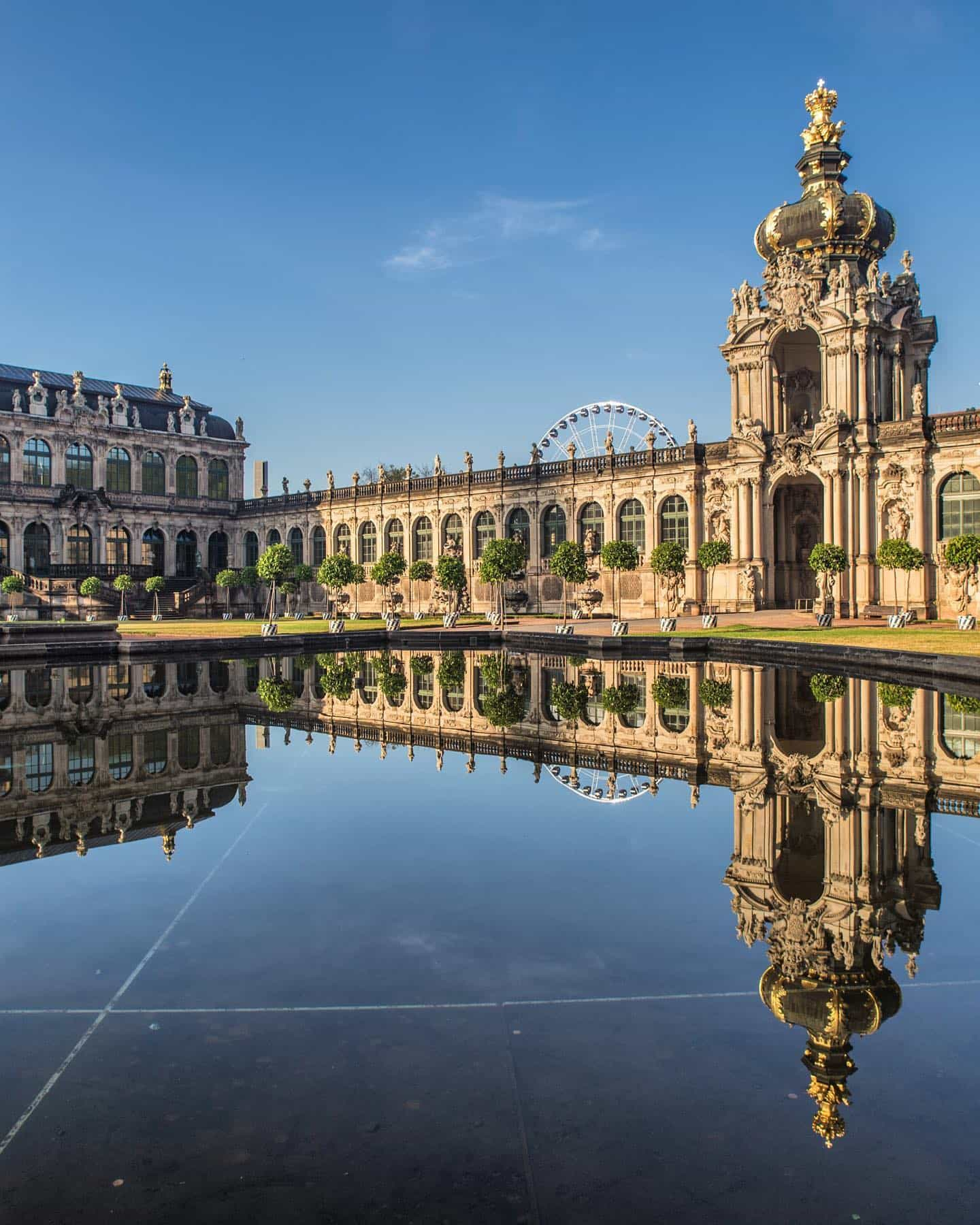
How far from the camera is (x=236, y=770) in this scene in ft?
39.4

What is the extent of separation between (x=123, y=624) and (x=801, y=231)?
42.8 m

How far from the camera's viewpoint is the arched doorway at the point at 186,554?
81188mm

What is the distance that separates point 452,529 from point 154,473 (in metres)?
27.9

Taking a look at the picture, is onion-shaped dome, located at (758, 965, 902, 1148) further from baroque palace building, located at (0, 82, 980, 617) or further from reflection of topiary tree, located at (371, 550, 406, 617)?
reflection of topiary tree, located at (371, 550, 406, 617)

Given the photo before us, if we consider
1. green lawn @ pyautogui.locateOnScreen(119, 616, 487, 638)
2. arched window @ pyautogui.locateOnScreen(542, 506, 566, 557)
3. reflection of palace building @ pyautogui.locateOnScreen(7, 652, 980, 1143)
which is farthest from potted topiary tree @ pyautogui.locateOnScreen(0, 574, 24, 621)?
reflection of palace building @ pyautogui.locateOnScreen(7, 652, 980, 1143)

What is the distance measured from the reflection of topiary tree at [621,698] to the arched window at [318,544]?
58.6m

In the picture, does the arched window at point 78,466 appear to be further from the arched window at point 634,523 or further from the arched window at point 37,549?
the arched window at point 634,523

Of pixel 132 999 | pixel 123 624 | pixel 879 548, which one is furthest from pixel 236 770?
pixel 123 624

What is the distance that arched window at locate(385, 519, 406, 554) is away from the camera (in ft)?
235

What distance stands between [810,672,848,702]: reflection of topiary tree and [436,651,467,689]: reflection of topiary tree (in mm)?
7590

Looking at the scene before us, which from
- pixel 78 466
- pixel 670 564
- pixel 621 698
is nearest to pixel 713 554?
pixel 670 564

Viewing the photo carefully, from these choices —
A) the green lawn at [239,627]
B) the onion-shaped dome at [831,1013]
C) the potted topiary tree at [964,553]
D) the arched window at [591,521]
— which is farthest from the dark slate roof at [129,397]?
the onion-shaped dome at [831,1013]

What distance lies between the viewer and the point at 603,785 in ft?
36.5

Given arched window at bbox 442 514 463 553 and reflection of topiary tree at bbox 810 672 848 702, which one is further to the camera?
arched window at bbox 442 514 463 553
